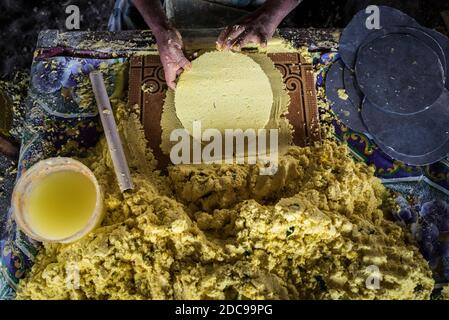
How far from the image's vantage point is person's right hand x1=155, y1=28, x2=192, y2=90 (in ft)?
6.10

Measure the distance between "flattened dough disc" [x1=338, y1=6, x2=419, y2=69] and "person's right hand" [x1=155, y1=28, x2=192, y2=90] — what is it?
2.21 ft

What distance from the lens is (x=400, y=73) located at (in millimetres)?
1981

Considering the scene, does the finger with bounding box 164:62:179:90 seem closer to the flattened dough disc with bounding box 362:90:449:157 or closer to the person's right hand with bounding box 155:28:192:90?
the person's right hand with bounding box 155:28:192:90

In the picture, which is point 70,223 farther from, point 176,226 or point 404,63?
point 404,63

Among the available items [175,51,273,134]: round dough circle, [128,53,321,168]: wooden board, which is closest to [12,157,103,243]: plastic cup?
[128,53,321,168]: wooden board

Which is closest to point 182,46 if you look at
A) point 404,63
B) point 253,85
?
point 253,85

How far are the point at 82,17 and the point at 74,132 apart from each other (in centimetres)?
113

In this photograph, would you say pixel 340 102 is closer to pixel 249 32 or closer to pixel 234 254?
pixel 249 32

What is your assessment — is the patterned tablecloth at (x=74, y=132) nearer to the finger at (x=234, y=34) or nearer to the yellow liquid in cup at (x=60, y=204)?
the yellow liquid in cup at (x=60, y=204)

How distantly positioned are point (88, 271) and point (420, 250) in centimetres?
116

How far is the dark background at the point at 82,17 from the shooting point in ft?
8.41

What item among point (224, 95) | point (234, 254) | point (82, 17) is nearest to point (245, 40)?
point (224, 95)

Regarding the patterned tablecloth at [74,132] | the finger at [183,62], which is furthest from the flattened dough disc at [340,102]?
the finger at [183,62]

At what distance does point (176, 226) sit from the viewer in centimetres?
147
